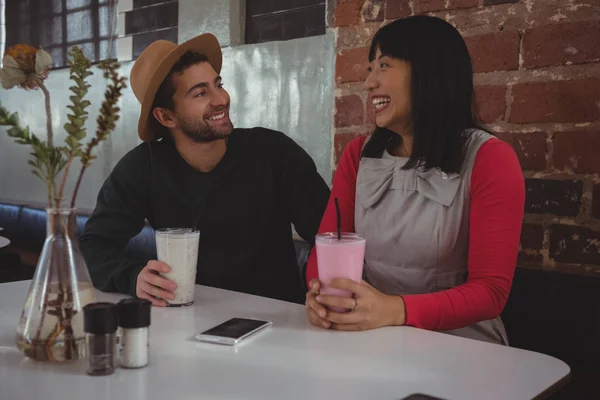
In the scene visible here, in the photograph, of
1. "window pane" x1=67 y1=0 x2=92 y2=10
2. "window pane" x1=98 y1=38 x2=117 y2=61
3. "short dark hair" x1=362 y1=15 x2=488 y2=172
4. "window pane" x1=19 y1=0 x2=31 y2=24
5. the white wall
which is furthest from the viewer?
"window pane" x1=19 y1=0 x2=31 y2=24

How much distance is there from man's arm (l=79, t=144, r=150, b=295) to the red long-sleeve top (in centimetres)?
69

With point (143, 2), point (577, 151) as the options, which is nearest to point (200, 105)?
point (577, 151)

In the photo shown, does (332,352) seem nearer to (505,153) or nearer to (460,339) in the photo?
(460,339)

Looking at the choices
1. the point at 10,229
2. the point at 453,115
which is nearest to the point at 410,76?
the point at 453,115

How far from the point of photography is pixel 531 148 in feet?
5.45

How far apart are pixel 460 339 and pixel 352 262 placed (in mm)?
216

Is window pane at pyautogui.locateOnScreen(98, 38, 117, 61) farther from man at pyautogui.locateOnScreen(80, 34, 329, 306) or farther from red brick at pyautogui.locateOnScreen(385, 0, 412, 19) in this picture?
red brick at pyautogui.locateOnScreen(385, 0, 412, 19)

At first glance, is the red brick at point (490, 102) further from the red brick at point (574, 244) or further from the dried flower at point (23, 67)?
the dried flower at point (23, 67)

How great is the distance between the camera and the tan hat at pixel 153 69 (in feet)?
6.04

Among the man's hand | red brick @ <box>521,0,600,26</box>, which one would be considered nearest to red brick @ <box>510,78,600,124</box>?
red brick @ <box>521,0,600,26</box>

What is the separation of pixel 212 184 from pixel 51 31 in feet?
7.88

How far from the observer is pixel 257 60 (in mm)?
2463

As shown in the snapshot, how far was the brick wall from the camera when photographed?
156cm

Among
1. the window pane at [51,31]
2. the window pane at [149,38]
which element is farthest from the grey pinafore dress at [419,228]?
the window pane at [51,31]
